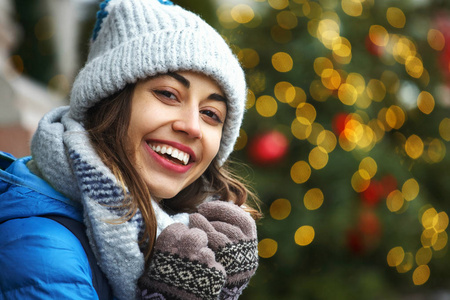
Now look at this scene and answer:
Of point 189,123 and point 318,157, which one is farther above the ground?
point 189,123

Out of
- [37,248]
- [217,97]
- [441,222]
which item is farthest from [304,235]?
[37,248]

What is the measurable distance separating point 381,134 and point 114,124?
2825mm

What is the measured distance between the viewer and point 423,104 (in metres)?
4.30

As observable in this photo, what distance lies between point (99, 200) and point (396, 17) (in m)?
3.46

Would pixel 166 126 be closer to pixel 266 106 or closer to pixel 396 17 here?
pixel 266 106

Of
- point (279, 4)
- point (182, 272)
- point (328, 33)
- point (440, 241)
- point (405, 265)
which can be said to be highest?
point (279, 4)

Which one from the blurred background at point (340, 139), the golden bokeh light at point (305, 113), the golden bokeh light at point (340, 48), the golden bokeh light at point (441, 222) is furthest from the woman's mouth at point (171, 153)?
the golden bokeh light at point (441, 222)

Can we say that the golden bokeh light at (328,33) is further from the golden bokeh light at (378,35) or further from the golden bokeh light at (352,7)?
the golden bokeh light at (378,35)

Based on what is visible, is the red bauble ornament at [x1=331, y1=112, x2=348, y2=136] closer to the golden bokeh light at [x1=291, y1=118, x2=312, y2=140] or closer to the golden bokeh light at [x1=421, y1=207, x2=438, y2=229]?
the golden bokeh light at [x1=291, y1=118, x2=312, y2=140]

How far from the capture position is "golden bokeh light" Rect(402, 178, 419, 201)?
3.94 metres

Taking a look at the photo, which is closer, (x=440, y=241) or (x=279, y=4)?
(x=279, y=4)

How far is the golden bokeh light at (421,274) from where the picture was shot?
165 inches

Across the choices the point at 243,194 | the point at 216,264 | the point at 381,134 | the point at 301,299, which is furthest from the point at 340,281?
the point at 216,264

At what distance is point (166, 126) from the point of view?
5.45 feet
